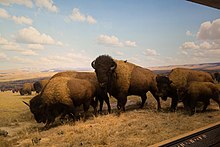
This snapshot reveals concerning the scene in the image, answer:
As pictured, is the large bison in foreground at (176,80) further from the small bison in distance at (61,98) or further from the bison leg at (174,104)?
the small bison in distance at (61,98)

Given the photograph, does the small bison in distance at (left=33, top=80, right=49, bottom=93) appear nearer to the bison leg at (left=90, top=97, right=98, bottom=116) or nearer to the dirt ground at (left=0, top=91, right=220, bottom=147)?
the dirt ground at (left=0, top=91, right=220, bottom=147)

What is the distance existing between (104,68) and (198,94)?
70.5 inches

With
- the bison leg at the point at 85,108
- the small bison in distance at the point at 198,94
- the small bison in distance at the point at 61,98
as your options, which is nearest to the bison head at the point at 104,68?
the small bison in distance at the point at 61,98

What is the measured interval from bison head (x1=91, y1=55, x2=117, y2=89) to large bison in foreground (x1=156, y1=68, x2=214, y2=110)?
0.91 metres

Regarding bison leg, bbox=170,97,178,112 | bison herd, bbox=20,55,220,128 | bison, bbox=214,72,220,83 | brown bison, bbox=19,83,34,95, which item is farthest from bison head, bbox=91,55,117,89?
bison, bbox=214,72,220,83

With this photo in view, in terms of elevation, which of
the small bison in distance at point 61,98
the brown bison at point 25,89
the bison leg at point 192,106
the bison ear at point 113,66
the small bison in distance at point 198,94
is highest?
the bison ear at point 113,66

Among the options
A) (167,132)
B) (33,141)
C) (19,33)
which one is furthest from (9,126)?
(167,132)

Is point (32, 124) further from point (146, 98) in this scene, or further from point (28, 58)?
point (146, 98)

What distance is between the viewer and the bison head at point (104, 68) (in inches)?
117

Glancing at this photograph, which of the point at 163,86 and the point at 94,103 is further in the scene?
the point at 163,86

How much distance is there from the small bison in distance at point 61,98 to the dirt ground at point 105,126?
0.38ft

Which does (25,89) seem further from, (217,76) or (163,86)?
(217,76)

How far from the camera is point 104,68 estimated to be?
127 inches

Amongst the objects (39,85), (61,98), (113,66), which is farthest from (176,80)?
(39,85)
